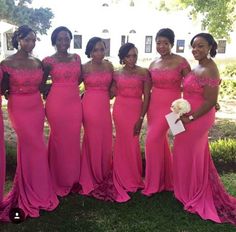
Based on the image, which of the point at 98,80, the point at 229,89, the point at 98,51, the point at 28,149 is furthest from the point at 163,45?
the point at 229,89

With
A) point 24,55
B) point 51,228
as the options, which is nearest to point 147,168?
point 51,228

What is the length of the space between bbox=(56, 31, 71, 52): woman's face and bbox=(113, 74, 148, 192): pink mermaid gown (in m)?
0.83

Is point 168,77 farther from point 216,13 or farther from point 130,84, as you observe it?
point 216,13

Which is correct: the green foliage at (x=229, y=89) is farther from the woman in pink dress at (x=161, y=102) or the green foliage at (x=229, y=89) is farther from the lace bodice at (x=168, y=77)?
the lace bodice at (x=168, y=77)

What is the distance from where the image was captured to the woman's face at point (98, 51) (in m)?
5.18

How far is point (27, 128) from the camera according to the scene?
4770 millimetres

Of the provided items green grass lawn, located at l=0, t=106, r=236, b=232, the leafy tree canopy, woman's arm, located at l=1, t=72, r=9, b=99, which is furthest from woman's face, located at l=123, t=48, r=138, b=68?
the leafy tree canopy

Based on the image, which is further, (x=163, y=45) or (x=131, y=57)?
(x=131, y=57)

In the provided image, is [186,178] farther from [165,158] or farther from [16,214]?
[16,214]

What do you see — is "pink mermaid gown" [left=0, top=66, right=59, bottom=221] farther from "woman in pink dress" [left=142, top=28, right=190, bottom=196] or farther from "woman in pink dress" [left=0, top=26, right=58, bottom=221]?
"woman in pink dress" [left=142, top=28, right=190, bottom=196]

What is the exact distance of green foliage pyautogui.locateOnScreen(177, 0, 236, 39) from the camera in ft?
45.0

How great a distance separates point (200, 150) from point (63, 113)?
6.40 ft

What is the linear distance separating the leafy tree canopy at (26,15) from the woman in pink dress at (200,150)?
21735 mm

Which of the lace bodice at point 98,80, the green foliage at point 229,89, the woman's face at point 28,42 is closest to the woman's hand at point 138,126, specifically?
the lace bodice at point 98,80
